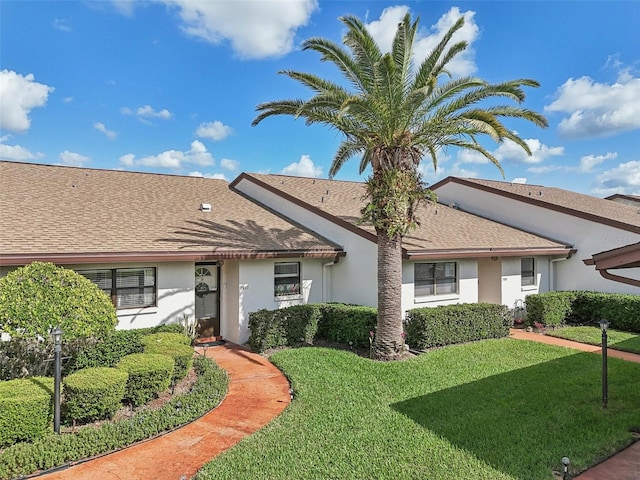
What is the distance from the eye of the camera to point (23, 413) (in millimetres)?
5672

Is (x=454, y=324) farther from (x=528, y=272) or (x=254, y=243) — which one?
(x=528, y=272)

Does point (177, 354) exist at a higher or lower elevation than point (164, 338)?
lower

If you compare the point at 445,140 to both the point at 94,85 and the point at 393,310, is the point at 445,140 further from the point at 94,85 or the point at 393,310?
the point at 94,85

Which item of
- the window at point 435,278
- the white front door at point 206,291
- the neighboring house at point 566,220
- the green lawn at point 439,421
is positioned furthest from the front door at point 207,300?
the neighboring house at point 566,220

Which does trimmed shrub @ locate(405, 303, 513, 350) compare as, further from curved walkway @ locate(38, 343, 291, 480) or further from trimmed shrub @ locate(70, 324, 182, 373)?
trimmed shrub @ locate(70, 324, 182, 373)

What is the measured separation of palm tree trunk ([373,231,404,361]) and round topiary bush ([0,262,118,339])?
6.09m

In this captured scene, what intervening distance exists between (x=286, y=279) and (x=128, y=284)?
4.59 metres

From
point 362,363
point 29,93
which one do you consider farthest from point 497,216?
point 29,93

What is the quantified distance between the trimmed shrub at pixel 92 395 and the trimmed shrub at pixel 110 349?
1622mm

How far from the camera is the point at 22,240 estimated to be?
936 centimetres

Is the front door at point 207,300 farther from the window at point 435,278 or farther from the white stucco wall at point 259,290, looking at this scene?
the window at point 435,278

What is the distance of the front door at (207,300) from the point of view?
484 inches

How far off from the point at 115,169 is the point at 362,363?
12.9 metres

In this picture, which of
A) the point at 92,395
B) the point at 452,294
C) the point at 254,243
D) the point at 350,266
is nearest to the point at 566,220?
the point at 452,294
